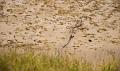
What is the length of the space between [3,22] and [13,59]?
69 cm

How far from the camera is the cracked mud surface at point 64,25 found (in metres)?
2.40

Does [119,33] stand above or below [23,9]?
below

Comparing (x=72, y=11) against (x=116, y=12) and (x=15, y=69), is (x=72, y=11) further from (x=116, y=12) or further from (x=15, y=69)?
(x=15, y=69)

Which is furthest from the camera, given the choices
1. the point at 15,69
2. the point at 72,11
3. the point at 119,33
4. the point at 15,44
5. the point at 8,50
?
the point at 72,11

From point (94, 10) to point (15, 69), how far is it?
1177 mm

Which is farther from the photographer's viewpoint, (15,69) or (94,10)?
(94,10)

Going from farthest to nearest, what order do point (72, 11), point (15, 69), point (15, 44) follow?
point (72, 11) < point (15, 44) < point (15, 69)

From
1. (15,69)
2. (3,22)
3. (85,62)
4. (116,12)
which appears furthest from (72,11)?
(15,69)

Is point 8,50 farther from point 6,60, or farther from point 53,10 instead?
point 53,10

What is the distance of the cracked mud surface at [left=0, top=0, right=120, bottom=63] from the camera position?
2402mm

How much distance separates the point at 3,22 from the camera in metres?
2.67

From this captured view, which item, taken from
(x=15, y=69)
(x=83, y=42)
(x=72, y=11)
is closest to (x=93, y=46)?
(x=83, y=42)

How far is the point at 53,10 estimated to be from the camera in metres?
2.87

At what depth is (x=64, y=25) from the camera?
2676mm
